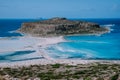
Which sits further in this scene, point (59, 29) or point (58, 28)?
point (59, 29)

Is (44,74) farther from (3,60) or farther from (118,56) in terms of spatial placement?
(118,56)

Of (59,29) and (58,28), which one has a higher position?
(58,28)

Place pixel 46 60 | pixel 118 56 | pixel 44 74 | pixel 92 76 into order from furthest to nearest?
pixel 118 56 → pixel 46 60 → pixel 44 74 → pixel 92 76

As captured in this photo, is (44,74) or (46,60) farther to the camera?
(46,60)

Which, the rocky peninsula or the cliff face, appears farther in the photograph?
the cliff face

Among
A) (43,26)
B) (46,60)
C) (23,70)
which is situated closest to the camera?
(23,70)

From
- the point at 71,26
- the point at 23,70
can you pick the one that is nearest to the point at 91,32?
the point at 71,26

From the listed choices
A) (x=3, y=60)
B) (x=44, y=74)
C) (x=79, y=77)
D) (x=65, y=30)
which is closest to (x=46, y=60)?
(x=3, y=60)

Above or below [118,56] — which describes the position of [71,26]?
above

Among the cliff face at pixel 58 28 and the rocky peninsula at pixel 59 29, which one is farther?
the cliff face at pixel 58 28
